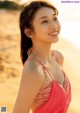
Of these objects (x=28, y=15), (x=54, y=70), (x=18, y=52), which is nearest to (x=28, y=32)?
(x=28, y=15)

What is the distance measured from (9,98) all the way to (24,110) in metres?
1.70

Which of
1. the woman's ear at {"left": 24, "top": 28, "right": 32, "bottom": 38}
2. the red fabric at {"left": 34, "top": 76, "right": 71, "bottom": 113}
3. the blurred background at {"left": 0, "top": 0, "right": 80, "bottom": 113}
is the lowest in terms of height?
the blurred background at {"left": 0, "top": 0, "right": 80, "bottom": 113}

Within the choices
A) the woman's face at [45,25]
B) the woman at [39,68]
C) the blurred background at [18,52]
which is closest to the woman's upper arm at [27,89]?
the woman at [39,68]

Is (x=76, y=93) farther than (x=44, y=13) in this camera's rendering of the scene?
Yes

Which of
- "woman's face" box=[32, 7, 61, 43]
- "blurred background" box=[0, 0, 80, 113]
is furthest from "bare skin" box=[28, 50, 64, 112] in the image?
"blurred background" box=[0, 0, 80, 113]

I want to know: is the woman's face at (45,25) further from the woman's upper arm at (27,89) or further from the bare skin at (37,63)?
the woman's upper arm at (27,89)

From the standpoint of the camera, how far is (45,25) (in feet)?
4.64

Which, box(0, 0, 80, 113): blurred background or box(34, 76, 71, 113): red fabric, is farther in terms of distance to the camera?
box(0, 0, 80, 113): blurred background

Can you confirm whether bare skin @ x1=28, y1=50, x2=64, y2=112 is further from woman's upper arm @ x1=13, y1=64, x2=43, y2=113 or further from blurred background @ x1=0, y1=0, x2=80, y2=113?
blurred background @ x1=0, y1=0, x2=80, y2=113

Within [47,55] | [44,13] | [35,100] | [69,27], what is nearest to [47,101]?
[35,100]

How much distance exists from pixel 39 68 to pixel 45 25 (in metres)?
0.16

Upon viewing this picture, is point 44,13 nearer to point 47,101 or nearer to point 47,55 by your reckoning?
point 47,55

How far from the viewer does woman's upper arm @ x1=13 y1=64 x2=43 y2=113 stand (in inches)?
52.9

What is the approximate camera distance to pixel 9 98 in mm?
3064
